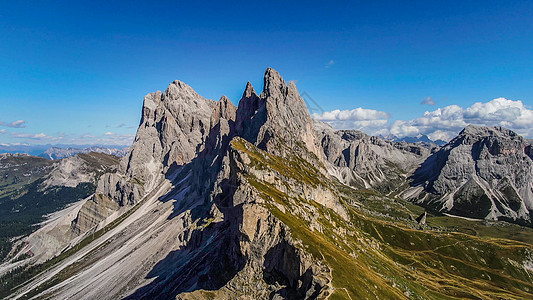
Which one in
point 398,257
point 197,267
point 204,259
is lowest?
point 398,257

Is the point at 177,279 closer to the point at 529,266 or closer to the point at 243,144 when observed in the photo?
the point at 243,144

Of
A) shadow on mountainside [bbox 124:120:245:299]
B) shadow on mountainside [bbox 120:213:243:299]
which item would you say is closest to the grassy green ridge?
shadow on mountainside [bbox 124:120:245:299]

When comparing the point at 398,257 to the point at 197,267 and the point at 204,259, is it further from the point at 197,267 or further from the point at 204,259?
the point at 197,267

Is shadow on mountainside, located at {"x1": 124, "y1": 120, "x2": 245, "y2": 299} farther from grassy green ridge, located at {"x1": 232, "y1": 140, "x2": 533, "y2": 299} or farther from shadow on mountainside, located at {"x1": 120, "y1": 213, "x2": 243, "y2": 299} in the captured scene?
grassy green ridge, located at {"x1": 232, "y1": 140, "x2": 533, "y2": 299}

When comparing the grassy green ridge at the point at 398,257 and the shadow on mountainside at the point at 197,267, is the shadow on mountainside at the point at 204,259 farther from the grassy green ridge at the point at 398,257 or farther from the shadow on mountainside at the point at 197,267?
the grassy green ridge at the point at 398,257

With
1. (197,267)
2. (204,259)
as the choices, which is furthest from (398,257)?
(197,267)

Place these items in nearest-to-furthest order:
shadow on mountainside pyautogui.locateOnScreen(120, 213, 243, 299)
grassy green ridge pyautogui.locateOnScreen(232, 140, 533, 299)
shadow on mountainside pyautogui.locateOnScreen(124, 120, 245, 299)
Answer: grassy green ridge pyautogui.locateOnScreen(232, 140, 533, 299) < shadow on mountainside pyautogui.locateOnScreen(124, 120, 245, 299) < shadow on mountainside pyautogui.locateOnScreen(120, 213, 243, 299)

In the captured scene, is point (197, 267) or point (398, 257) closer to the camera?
point (197, 267)

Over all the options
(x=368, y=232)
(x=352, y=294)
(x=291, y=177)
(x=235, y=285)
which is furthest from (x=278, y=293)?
(x=368, y=232)

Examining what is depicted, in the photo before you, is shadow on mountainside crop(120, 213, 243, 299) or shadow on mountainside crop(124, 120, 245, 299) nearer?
shadow on mountainside crop(124, 120, 245, 299)
